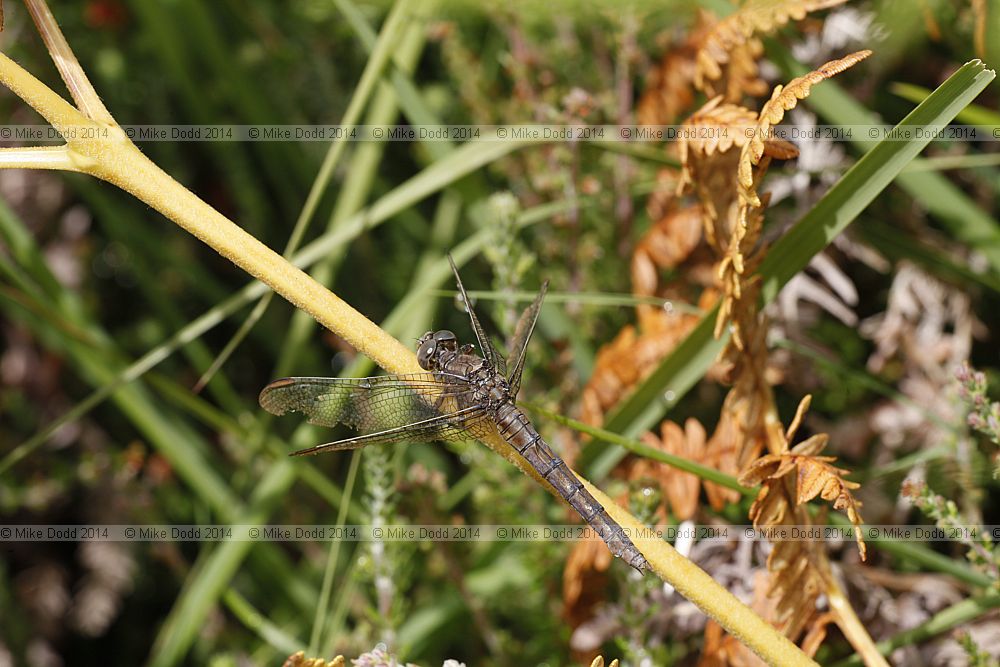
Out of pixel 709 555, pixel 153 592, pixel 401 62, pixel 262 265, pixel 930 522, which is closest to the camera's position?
pixel 262 265

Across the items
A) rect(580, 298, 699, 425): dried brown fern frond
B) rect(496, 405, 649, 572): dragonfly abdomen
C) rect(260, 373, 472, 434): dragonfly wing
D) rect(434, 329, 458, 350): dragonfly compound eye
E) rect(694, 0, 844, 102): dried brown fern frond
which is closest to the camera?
rect(496, 405, 649, 572): dragonfly abdomen

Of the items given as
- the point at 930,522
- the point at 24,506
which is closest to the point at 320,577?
the point at 24,506

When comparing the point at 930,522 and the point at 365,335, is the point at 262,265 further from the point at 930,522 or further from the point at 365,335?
the point at 930,522

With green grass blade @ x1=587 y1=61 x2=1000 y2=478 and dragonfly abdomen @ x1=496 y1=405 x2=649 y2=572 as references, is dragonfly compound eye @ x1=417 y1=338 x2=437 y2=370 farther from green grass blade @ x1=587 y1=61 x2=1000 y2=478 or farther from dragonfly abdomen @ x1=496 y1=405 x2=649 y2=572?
green grass blade @ x1=587 y1=61 x2=1000 y2=478

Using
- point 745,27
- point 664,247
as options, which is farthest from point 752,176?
point 664,247

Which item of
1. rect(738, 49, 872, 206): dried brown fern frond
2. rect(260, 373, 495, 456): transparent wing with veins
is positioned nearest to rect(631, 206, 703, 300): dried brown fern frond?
rect(260, 373, 495, 456): transparent wing with veins

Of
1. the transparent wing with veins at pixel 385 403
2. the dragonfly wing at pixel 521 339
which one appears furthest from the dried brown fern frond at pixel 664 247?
the transparent wing with veins at pixel 385 403

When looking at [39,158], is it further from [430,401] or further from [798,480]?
[798,480]

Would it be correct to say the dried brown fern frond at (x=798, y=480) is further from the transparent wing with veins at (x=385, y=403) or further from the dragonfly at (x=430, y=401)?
the transparent wing with veins at (x=385, y=403)
